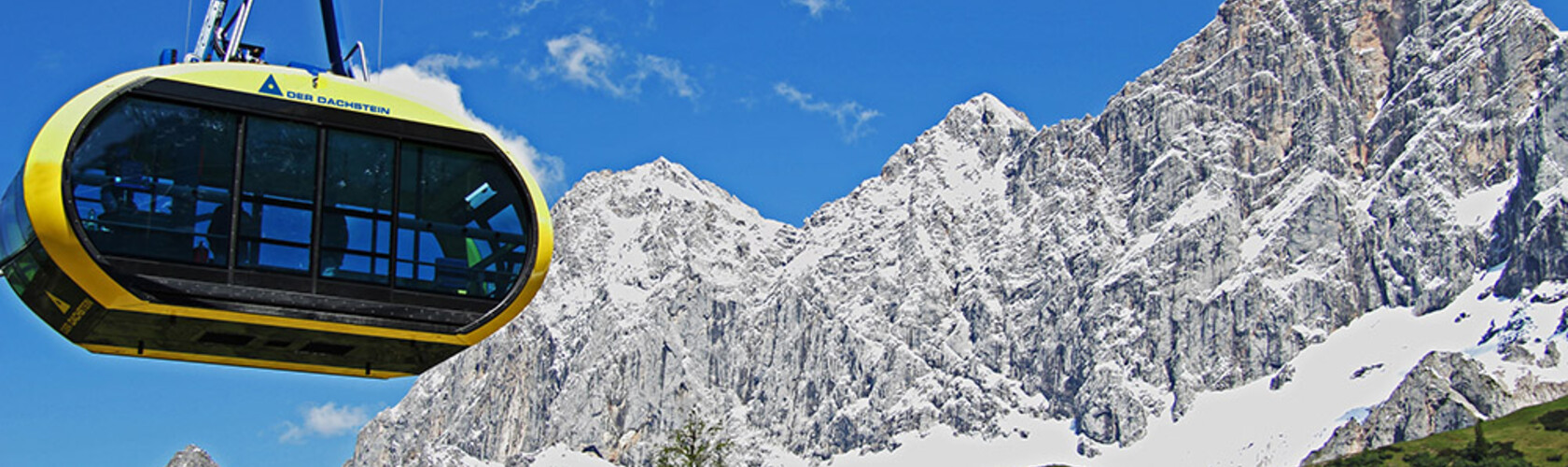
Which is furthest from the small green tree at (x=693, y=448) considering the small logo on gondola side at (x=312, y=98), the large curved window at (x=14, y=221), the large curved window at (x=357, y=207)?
the large curved window at (x=14, y=221)

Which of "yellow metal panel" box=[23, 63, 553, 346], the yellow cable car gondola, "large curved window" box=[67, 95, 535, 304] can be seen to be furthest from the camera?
"large curved window" box=[67, 95, 535, 304]

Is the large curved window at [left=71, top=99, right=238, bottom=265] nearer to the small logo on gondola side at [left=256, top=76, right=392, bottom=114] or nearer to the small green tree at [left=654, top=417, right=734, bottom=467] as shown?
the small logo on gondola side at [left=256, top=76, right=392, bottom=114]

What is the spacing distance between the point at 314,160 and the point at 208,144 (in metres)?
1.17

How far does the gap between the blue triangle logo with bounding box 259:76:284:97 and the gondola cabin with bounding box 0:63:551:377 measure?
17 millimetres

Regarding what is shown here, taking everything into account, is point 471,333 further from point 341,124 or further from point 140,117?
point 140,117

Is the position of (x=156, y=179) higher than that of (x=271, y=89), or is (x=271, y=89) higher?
(x=271, y=89)

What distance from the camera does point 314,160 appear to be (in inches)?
827

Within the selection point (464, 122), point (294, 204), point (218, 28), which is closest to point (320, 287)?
point (294, 204)

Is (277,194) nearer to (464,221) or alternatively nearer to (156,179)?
(156,179)

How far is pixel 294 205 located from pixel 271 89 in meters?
1.35

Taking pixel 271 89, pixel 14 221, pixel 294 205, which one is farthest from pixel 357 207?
pixel 14 221

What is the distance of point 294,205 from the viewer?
2095 cm

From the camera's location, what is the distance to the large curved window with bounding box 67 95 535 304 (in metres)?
20.1

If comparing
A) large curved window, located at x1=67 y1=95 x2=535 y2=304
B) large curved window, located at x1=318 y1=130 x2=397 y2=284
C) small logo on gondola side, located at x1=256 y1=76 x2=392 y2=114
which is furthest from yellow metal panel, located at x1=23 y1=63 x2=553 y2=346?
large curved window, located at x1=318 y1=130 x2=397 y2=284
